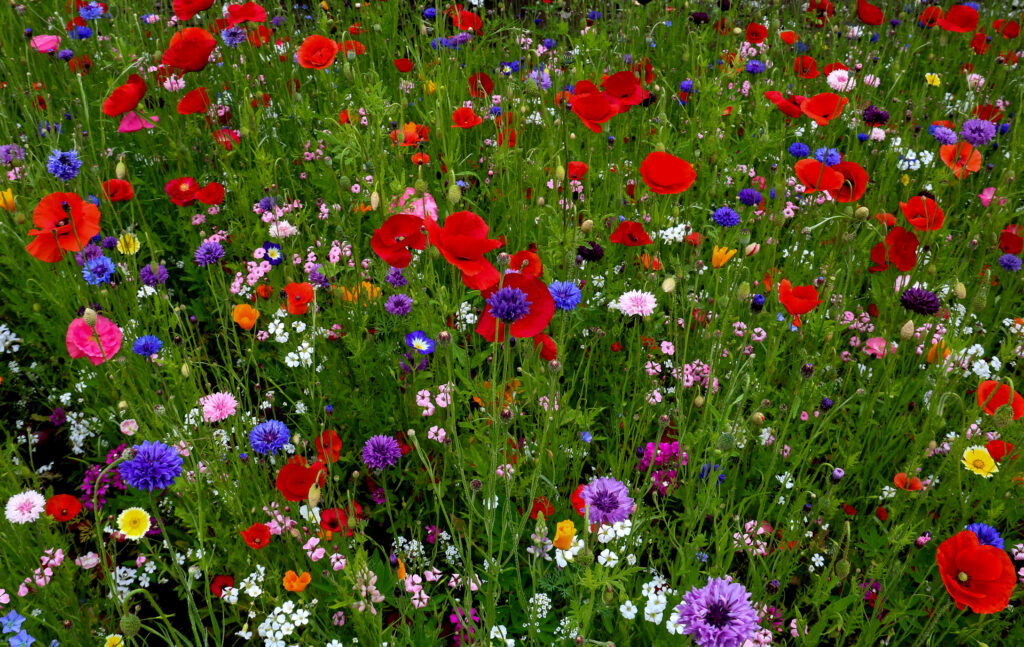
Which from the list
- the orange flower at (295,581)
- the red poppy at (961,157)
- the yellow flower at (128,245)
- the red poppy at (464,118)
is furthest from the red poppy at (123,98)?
the red poppy at (961,157)

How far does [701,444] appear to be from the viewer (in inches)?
73.5

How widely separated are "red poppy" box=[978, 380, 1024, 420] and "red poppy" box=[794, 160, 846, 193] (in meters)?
0.83

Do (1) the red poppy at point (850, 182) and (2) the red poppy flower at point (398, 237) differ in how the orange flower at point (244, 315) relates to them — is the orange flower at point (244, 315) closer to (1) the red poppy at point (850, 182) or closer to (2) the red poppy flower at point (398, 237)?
(2) the red poppy flower at point (398, 237)

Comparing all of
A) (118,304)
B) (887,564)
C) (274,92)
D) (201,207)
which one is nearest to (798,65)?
(887,564)

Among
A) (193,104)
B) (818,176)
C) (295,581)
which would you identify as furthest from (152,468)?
(818,176)

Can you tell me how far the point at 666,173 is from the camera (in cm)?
207

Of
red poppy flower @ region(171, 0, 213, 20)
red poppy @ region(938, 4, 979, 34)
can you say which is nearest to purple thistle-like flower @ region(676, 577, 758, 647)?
red poppy flower @ region(171, 0, 213, 20)

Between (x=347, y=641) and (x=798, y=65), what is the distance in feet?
10.6

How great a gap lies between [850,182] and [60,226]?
2.68m

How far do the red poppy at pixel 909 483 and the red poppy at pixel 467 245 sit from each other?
1283 mm

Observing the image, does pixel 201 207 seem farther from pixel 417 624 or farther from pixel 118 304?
pixel 417 624

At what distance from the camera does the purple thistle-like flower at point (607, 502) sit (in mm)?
1514

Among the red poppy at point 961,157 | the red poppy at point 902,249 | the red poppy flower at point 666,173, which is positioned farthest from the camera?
the red poppy at point 961,157

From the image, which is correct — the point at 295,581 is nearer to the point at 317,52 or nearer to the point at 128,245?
the point at 128,245
